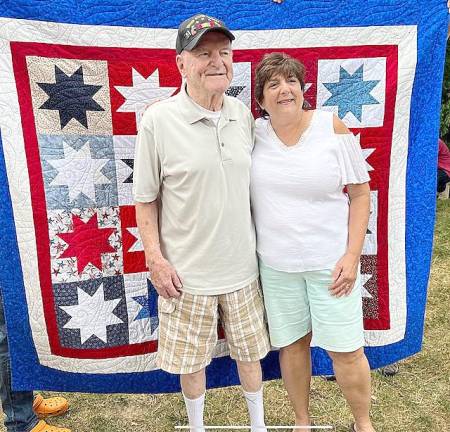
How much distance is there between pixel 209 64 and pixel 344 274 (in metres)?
0.75

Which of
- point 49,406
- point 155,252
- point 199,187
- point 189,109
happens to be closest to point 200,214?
point 199,187

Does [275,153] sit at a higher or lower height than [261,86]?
lower

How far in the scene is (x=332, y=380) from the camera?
226 cm

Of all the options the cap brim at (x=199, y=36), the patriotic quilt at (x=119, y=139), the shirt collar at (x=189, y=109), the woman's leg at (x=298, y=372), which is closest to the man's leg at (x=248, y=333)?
the woman's leg at (x=298, y=372)

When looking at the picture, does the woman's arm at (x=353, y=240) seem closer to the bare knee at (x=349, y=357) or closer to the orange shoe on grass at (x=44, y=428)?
the bare knee at (x=349, y=357)

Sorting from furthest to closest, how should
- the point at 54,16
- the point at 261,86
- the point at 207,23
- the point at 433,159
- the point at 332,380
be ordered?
the point at 332,380
the point at 433,159
the point at 54,16
the point at 261,86
the point at 207,23

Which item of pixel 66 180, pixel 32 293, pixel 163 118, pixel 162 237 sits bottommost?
pixel 32 293

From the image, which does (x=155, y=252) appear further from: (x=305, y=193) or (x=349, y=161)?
(x=349, y=161)

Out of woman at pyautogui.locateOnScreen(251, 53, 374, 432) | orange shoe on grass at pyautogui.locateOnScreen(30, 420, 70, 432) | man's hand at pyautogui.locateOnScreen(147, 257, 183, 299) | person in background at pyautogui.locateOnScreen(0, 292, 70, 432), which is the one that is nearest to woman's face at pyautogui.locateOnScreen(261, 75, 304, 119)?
woman at pyautogui.locateOnScreen(251, 53, 374, 432)

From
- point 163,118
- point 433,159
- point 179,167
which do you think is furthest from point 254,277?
point 433,159

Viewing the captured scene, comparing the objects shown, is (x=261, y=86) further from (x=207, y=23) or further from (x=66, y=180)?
(x=66, y=180)

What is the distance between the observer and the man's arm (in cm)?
154

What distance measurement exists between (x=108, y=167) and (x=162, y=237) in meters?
0.40

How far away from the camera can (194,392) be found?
1665 millimetres
